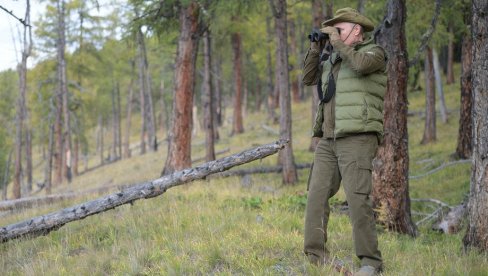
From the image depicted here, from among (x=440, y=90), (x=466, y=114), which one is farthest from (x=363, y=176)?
(x=440, y=90)

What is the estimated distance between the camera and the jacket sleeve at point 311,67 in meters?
4.27

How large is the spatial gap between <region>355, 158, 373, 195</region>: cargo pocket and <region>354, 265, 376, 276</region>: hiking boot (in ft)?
2.15

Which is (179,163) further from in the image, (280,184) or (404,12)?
(404,12)

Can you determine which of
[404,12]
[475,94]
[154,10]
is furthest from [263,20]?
[475,94]

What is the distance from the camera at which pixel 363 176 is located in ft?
12.7

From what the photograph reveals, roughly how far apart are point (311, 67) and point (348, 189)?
1260 mm

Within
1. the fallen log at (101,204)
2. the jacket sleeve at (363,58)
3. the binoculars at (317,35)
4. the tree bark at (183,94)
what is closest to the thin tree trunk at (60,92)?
the tree bark at (183,94)

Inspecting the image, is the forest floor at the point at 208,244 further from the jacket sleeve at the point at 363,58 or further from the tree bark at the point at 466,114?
the tree bark at the point at 466,114

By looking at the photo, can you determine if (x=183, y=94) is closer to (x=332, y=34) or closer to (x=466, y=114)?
(x=466, y=114)

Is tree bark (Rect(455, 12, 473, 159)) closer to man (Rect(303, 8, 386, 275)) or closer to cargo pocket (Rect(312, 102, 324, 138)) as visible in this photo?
man (Rect(303, 8, 386, 275))

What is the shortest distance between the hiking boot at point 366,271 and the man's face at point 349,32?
80.1 inches

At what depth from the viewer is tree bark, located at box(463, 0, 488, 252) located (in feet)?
15.5

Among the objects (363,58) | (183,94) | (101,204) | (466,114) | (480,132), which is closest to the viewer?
(363,58)

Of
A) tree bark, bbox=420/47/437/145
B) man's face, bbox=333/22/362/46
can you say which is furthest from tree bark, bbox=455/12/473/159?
man's face, bbox=333/22/362/46
